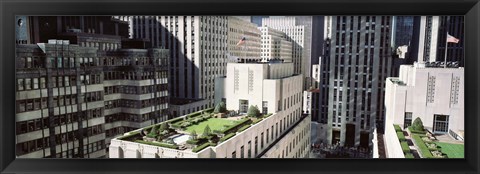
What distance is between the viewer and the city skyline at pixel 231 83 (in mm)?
3947

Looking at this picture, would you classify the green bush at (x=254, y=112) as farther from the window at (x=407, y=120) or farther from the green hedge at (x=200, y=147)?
the window at (x=407, y=120)

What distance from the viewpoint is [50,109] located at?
4375 millimetres

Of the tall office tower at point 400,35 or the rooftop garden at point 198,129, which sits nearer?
the rooftop garden at point 198,129

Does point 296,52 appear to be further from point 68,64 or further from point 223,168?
point 68,64

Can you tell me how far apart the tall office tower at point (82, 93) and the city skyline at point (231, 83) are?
0.08ft

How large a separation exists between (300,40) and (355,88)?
5.32ft

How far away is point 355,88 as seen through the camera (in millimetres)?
5477

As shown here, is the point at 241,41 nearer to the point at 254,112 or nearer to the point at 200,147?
the point at 254,112

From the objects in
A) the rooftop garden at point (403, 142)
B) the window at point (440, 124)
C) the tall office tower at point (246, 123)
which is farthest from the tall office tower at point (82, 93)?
the window at point (440, 124)

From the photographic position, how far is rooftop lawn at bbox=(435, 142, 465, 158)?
296 centimetres
